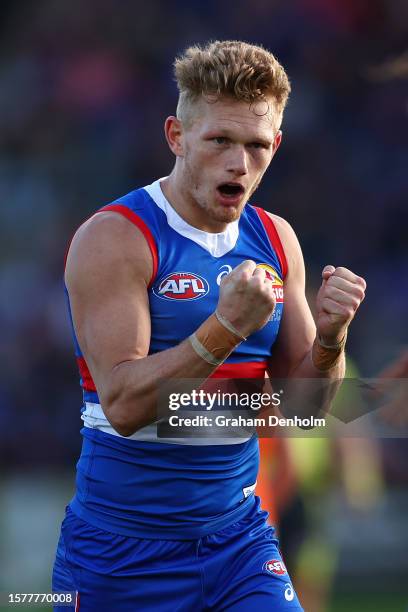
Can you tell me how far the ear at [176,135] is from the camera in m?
3.82

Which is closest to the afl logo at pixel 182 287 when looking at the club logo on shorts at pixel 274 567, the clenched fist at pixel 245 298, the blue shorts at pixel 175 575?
the clenched fist at pixel 245 298

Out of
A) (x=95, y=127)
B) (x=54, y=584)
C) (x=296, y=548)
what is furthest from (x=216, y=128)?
(x=95, y=127)

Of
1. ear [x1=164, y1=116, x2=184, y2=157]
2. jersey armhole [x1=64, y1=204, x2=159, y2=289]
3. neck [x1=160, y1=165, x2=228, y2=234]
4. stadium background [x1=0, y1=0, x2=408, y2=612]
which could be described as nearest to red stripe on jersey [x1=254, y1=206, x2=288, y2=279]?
neck [x1=160, y1=165, x2=228, y2=234]

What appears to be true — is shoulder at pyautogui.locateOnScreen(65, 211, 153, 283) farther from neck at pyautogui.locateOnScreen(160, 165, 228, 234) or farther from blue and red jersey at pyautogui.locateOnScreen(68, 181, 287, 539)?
neck at pyautogui.locateOnScreen(160, 165, 228, 234)

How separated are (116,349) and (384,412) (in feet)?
5.05

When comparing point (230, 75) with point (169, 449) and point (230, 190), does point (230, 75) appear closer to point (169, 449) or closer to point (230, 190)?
point (230, 190)

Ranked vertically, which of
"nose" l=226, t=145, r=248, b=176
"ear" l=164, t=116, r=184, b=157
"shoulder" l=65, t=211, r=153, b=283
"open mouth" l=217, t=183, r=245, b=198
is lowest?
"shoulder" l=65, t=211, r=153, b=283

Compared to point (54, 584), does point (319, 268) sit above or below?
above

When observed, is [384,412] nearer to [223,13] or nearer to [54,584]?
[54,584]

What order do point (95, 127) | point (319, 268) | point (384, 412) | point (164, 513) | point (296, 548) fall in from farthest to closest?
1. point (95, 127)
2. point (319, 268)
3. point (296, 548)
4. point (384, 412)
5. point (164, 513)

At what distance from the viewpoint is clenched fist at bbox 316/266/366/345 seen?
3551 mm

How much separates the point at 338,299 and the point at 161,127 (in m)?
7.84

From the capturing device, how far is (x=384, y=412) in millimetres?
4500

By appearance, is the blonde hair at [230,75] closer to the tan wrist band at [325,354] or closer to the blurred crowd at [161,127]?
the tan wrist band at [325,354]
